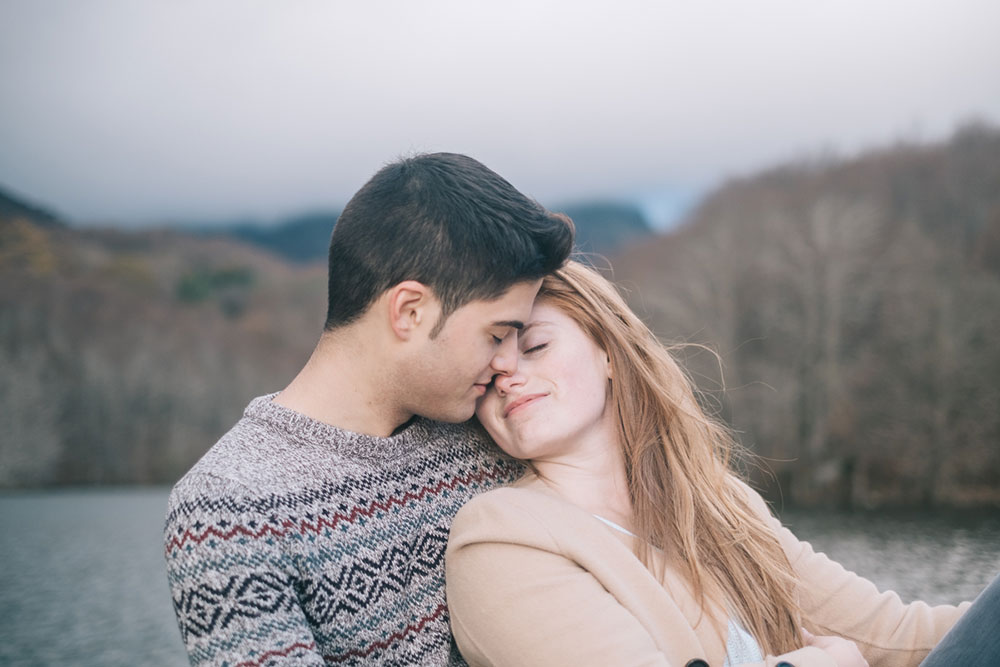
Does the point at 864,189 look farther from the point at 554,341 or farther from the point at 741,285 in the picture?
the point at 554,341

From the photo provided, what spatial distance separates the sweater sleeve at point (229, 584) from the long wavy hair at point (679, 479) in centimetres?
119

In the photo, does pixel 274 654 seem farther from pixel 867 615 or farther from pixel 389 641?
pixel 867 615

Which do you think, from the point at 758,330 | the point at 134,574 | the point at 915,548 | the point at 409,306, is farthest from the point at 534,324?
the point at 758,330

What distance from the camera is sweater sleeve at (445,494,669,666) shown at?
2.32 meters

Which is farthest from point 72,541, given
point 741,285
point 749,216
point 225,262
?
point 225,262

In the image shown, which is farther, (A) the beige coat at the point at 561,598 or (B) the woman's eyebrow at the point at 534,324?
(B) the woman's eyebrow at the point at 534,324

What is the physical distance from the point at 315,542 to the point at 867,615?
190cm

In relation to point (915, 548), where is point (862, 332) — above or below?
above

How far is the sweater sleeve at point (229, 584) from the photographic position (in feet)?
6.74

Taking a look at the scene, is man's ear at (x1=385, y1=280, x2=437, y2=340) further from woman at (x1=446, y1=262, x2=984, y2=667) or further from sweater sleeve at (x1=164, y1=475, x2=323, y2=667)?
sweater sleeve at (x1=164, y1=475, x2=323, y2=667)

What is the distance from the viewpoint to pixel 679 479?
304 cm

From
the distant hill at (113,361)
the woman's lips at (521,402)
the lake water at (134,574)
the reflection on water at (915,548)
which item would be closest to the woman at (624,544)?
the woman's lips at (521,402)

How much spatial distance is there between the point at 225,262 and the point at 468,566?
96923mm

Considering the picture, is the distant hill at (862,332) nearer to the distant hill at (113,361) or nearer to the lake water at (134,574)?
the lake water at (134,574)
